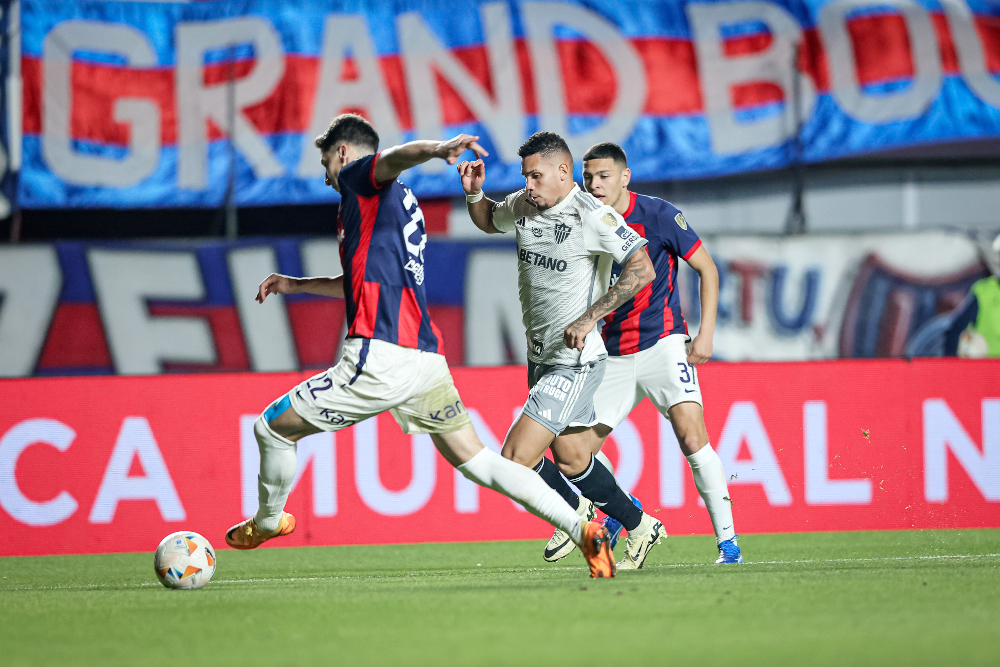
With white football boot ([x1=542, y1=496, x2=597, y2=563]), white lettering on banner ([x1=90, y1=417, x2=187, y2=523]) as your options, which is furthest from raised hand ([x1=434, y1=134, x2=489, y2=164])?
white lettering on banner ([x1=90, y1=417, x2=187, y2=523])

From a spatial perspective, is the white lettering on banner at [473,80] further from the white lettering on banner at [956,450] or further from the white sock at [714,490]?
the white sock at [714,490]

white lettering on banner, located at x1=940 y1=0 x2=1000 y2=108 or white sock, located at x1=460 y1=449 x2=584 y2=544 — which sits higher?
white lettering on banner, located at x1=940 y1=0 x2=1000 y2=108

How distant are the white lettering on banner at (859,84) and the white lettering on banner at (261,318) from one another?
5.70m

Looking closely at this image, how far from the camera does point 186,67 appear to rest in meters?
11.1

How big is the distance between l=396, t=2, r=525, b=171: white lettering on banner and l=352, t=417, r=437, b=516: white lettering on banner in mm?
4093

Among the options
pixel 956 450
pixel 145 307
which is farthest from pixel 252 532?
pixel 145 307

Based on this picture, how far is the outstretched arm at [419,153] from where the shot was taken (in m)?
4.05

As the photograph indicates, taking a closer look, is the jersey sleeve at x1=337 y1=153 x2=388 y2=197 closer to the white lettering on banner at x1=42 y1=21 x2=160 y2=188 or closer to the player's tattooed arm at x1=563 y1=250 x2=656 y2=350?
the player's tattooed arm at x1=563 y1=250 x2=656 y2=350

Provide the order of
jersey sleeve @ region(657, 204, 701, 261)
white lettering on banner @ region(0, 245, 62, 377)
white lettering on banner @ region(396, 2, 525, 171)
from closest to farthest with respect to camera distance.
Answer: jersey sleeve @ region(657, 204, 701, 261), white lettering on banner @ region(0, 245, 62, 377), white lettering on banner @ region(396, 2, 525, 171)

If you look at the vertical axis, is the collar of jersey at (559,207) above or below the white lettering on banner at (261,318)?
above

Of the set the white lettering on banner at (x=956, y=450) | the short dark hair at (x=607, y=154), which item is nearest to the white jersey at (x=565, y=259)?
the short dark hair at (x=607, y=154)

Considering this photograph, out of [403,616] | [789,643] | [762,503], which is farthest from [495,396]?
[789,643]

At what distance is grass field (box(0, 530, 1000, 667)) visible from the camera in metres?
3.17

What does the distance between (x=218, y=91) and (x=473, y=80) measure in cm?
242
